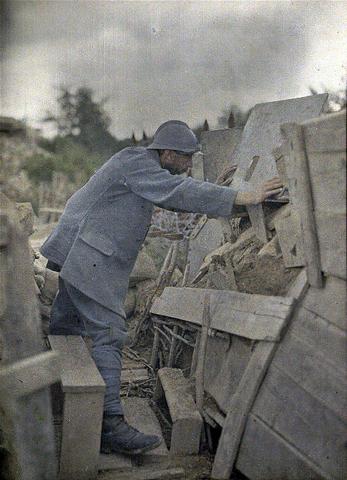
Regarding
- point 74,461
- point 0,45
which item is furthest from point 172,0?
point 74,461

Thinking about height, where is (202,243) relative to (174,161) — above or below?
below

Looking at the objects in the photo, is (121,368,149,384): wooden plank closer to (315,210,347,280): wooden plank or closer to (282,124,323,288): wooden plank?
(282,124,323,288): wooden plank

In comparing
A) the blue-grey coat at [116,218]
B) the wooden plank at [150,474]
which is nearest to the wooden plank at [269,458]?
the wooden plank at [150,474]

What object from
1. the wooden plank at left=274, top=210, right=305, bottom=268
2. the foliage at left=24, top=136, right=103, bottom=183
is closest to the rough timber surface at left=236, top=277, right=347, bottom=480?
the wooden plank at left=274, top=210, right=305, bottom=268

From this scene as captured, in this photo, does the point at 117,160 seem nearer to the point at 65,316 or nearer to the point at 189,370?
the point at 65,316

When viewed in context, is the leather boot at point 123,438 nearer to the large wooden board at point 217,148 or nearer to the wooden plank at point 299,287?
the wooden plank at point 299,287

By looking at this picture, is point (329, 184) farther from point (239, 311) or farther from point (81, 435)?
point (81, 435)

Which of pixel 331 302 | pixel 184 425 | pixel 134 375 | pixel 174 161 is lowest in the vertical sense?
pixel 134 375

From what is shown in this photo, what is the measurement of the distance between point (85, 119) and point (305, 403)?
14021 mm

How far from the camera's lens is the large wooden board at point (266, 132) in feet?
16.1

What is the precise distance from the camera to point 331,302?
3033 mm

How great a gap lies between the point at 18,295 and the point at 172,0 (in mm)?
4154

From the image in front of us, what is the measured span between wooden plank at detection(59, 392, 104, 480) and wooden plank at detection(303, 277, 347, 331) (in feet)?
4.80

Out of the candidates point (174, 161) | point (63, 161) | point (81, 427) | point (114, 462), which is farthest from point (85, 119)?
point (81, 427)
